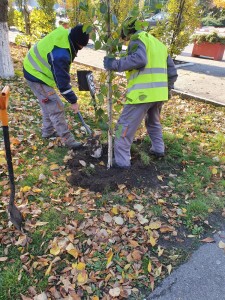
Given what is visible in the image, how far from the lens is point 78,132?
178 inches

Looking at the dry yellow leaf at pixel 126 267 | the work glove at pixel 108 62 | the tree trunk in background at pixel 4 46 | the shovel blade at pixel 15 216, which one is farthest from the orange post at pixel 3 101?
the tree trunk in background at pixel 4 46

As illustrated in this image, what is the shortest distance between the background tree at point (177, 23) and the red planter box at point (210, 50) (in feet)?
12.9

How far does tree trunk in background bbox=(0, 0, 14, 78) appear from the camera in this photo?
20.7ft

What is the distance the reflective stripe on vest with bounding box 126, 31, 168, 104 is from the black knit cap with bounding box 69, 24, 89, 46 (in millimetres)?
700

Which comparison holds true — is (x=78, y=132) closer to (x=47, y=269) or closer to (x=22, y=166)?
(x=22, y=166)

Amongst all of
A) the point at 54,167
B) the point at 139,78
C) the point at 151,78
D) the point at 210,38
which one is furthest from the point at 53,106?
the point at 210,38

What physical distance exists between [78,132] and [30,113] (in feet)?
3.87

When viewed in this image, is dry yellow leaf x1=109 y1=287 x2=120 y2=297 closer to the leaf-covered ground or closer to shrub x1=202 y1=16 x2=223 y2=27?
the leaf-covered ground

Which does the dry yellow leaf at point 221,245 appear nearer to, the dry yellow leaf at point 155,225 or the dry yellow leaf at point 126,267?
the dry yellow leaf at point 155,225

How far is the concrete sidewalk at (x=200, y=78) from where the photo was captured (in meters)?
6.78

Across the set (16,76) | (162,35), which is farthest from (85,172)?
(162,35)

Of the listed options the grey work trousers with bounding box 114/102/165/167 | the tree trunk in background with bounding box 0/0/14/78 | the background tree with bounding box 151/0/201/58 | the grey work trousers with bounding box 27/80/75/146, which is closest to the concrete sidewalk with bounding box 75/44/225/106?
the background tree with bounding box 151/0/201/58

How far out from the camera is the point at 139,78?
3.11 m

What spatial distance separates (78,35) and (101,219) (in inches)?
84.5
